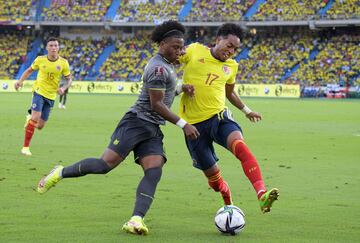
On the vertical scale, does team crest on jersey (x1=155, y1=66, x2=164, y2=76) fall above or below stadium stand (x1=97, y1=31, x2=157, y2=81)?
above

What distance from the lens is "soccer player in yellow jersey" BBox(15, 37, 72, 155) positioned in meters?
18.1

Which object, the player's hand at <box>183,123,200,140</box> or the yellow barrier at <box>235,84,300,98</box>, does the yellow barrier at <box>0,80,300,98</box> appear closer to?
the yellow barrier at <box>235,84,300,98</box>

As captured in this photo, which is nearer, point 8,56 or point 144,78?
point 144,78

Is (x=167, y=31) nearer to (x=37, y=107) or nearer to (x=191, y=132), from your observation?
(x=191, y=132)

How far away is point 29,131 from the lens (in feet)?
58.3

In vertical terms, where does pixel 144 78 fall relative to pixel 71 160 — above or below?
above

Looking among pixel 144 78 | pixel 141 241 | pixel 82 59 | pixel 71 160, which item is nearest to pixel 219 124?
pixel 144 78

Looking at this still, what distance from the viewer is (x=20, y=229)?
333 inches

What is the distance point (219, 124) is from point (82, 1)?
76172 mm

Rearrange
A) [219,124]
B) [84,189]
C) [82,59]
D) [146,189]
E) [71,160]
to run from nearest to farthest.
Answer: [146,189] < [219,124] < [84,189] < [71,160] < [82,59]

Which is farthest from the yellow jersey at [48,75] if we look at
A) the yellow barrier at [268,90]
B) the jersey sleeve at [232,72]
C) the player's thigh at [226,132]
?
the yellow barrier at [268,90]

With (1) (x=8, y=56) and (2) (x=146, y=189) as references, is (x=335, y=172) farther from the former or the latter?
(1) (x=8, y=56)

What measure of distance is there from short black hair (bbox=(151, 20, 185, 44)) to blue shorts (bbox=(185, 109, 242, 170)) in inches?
53.0

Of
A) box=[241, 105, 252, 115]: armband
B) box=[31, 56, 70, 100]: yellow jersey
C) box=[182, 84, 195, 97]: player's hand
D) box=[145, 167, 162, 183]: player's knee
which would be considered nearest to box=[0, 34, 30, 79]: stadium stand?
box=[31, 56, 70, 100]: yellow jersey
